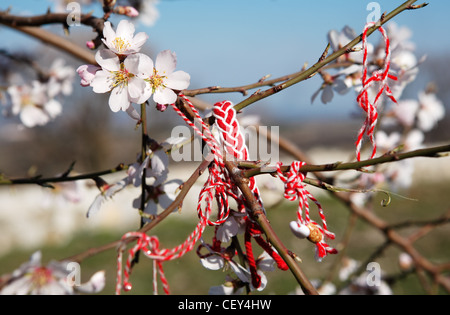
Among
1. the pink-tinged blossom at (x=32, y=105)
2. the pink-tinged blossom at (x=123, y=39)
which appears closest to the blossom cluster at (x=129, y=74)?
the pink-tinged blossom at (x=123, y=39)

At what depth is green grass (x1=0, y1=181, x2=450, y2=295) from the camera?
280 cm

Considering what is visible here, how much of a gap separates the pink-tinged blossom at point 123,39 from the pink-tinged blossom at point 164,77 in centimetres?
2

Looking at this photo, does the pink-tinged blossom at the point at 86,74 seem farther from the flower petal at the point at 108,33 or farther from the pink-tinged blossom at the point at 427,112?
the pink-tinged blossom at the point at 427,112

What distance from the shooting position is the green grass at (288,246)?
280cm

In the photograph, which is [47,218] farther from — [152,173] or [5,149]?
[5,149]

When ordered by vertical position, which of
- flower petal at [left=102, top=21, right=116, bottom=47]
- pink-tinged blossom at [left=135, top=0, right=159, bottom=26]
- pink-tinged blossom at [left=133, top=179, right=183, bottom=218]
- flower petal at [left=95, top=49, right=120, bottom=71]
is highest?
pink-tinged blossom at [left=135, top=0, right=159, bottom=26]

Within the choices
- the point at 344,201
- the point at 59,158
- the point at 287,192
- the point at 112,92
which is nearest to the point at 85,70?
the point at 112,92

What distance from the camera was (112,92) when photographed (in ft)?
1.62

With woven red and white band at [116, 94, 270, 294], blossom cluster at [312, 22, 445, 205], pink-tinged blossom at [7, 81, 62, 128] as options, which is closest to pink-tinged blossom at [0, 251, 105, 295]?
woven red and white band at [116, 94, 270, 294]

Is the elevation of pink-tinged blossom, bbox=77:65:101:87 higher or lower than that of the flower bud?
higher

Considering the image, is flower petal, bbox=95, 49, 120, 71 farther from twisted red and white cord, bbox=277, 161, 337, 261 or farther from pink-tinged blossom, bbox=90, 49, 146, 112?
twisted red and white cord, bbox=277, 161, 337, 261

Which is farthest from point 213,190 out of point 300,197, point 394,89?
point 394,89
